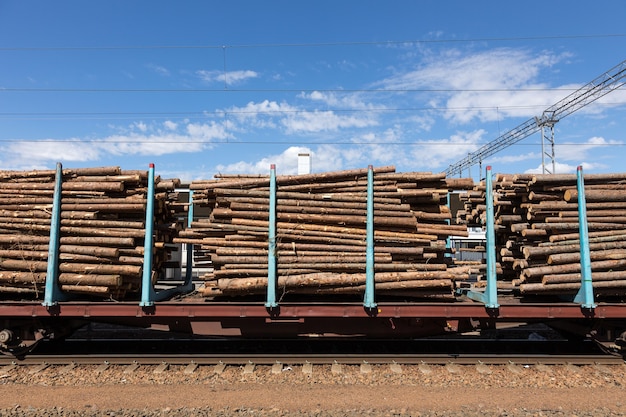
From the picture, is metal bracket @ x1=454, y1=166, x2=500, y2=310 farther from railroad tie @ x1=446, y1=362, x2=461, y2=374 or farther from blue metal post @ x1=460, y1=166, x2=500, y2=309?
railroad tie @ x1=446, y1=362, x2=461, y2=374

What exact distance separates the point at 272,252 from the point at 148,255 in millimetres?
2007

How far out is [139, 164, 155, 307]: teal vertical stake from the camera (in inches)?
261

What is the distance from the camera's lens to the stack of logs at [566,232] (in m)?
6.88

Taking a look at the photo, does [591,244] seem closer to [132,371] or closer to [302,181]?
[302,181]

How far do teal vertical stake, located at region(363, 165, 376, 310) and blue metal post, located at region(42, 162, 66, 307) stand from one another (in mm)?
4948

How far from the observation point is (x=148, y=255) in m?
6.71

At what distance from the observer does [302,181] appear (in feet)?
23.9

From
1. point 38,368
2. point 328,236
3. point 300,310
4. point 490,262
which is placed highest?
point 328,236

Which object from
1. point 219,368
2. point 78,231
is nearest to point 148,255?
point 78,231

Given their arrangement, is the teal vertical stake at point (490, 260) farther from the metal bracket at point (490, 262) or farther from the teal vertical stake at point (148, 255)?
the teal vertical stake at point (148, 255)

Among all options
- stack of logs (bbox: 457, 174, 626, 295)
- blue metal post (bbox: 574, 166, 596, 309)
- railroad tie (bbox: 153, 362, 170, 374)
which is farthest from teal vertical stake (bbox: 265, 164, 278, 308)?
blue metal post (bbox: 574, 166, 596, 309)

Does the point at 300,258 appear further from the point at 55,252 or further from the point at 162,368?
the point at 55,252

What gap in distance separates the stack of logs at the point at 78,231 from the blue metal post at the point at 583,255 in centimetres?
717

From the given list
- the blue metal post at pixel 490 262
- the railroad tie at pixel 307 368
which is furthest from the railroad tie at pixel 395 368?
the blue metal post at pixel 490 262
